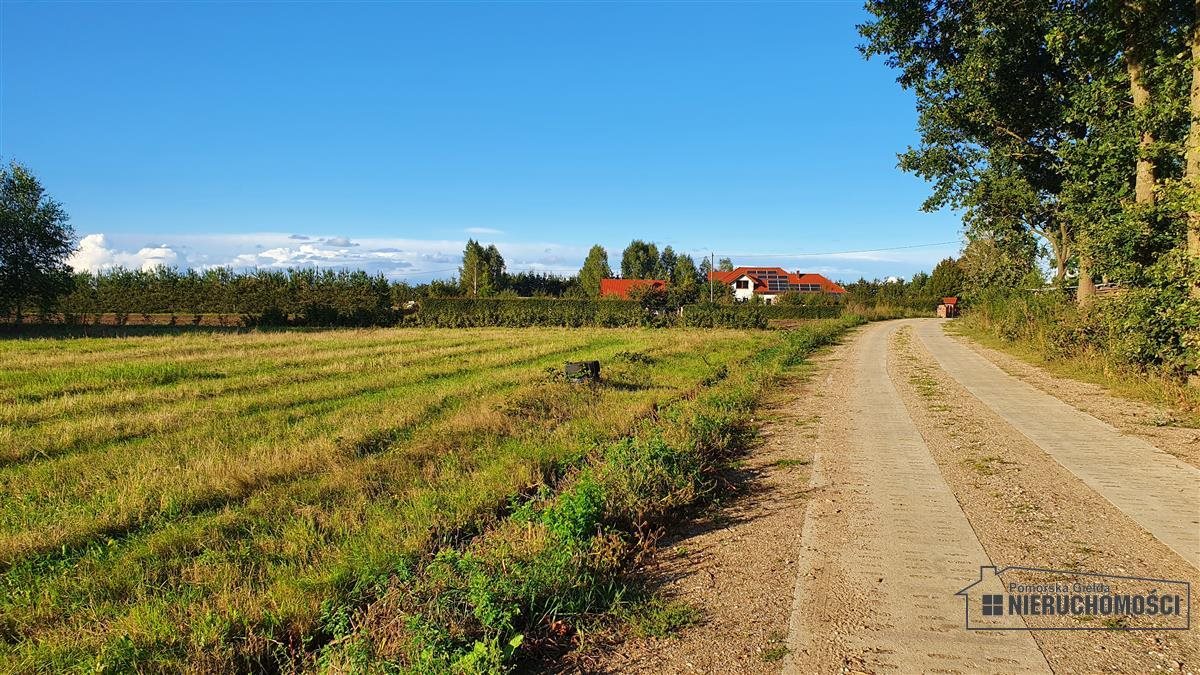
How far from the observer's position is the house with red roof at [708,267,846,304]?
93250mm

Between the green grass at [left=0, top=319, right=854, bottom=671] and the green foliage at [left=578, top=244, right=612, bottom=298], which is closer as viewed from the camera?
the green grass at [left=0, top=319, right=854, bottom=671]

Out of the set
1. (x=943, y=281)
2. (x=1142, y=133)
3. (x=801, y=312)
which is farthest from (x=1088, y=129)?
(x=943, y=281)

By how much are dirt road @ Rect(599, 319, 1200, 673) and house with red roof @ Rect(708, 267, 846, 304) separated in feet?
279

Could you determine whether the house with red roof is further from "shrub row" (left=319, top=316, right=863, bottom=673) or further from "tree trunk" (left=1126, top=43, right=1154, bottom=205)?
"shrub row" (left=319, top=316, right=863, bottom=673)

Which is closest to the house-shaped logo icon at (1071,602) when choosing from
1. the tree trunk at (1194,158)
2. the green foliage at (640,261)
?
the tree trunk at (1194,158)

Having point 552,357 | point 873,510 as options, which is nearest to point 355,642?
point 873,510

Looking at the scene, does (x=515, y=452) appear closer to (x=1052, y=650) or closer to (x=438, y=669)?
(x=438, y=669)

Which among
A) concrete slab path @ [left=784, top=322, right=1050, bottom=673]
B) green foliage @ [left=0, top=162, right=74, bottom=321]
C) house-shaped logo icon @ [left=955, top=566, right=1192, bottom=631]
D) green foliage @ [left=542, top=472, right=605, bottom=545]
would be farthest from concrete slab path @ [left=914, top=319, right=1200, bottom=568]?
green foliage @ [left=0, top=162, right=74, bottom=321]

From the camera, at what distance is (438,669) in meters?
3.04

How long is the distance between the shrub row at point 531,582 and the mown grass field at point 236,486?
0.49 meters

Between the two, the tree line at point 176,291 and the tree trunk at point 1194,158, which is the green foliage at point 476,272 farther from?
the tree trunk at point 1194,158

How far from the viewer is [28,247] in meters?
40.2

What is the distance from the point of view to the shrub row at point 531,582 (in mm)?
Answer: 3258

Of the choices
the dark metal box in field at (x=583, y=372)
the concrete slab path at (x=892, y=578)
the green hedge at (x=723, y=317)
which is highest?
the green hedge at (x=723, y=317)
